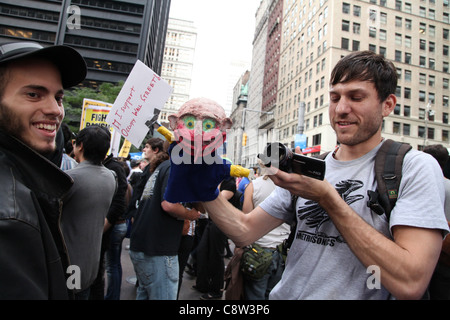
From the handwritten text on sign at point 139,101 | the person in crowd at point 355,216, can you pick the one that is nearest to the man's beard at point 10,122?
the handwritten text on sign at point 139,101

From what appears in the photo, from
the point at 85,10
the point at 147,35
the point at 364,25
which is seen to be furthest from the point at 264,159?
the point at 85,10

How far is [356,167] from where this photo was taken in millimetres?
1460

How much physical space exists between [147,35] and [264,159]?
196ft

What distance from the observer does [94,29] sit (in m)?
50.7

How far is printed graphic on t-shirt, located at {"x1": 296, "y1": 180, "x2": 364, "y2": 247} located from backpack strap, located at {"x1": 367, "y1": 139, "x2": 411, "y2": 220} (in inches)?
3.8

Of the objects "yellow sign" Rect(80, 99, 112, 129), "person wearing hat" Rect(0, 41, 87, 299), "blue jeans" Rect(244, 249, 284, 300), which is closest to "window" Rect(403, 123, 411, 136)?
"blue jeans" Rect(244, 249, 284, 300)

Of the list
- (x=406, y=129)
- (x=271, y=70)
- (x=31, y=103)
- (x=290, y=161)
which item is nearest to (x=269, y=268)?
(x=290, y=161)

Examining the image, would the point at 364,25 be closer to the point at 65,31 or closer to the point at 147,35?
the point at 147,35

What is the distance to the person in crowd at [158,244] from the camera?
289 centimetres

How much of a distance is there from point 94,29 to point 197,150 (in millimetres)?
61666

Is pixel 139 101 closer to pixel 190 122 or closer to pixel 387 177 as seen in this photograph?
pixel 190 122

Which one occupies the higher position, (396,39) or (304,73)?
(396,39)

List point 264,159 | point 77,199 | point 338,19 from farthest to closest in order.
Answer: point 338,19 → point 77,199 → point 264,159

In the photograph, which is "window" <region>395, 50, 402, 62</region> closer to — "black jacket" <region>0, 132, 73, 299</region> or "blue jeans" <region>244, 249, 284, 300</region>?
"blue jeans" <region>244, 249, 284, 300</region>
